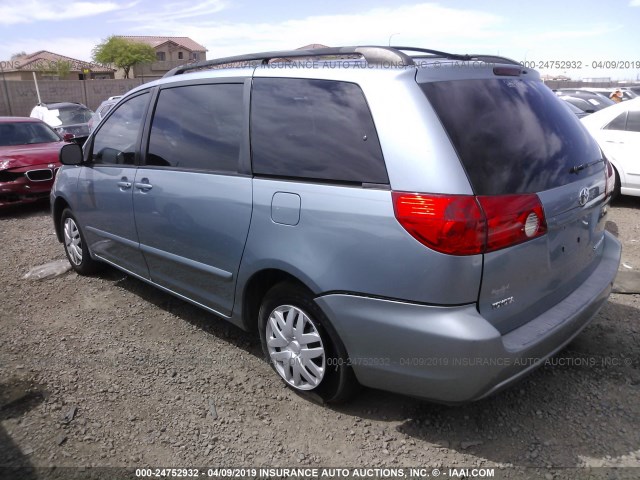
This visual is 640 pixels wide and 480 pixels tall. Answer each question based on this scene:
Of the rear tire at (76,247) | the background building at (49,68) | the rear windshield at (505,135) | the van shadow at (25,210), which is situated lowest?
the van shadow at (25,210)

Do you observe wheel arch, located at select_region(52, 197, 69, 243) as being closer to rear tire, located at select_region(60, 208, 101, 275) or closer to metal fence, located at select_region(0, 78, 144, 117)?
rear tire, located at select_region(60, 208, 101, 275)

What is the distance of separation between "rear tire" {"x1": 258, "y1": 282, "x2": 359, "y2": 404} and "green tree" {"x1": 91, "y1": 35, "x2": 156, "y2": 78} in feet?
217

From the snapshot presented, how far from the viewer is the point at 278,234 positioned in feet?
8.48

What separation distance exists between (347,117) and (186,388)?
6.07 feet

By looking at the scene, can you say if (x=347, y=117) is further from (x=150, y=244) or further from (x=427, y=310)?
(x=150, y=244)

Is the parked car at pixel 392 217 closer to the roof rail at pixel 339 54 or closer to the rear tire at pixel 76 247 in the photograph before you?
the roof rail at pixel 339 54

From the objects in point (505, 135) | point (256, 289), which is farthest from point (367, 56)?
point (256, 289)

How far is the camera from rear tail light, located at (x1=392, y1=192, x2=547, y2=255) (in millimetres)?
2064

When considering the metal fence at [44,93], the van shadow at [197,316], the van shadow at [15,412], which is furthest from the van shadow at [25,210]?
the metal fence at [44,93]

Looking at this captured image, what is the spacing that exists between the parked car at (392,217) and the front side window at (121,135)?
654 millimetres

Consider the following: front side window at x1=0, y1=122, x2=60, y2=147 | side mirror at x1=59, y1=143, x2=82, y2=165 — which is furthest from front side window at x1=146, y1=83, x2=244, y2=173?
front side window at x1=0, y1=122, x2=60, y2=147

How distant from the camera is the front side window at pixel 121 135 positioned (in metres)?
3.77

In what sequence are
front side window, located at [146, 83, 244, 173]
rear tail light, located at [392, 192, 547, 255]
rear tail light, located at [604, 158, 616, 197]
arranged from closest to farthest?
1. rear tail light, located at [392, 192, 547, 255]
2. rear tail light, located at [604, 158, 616, 197]
3. front side window, located at [146, 83, 244, 173]

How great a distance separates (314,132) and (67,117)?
51.8ft
